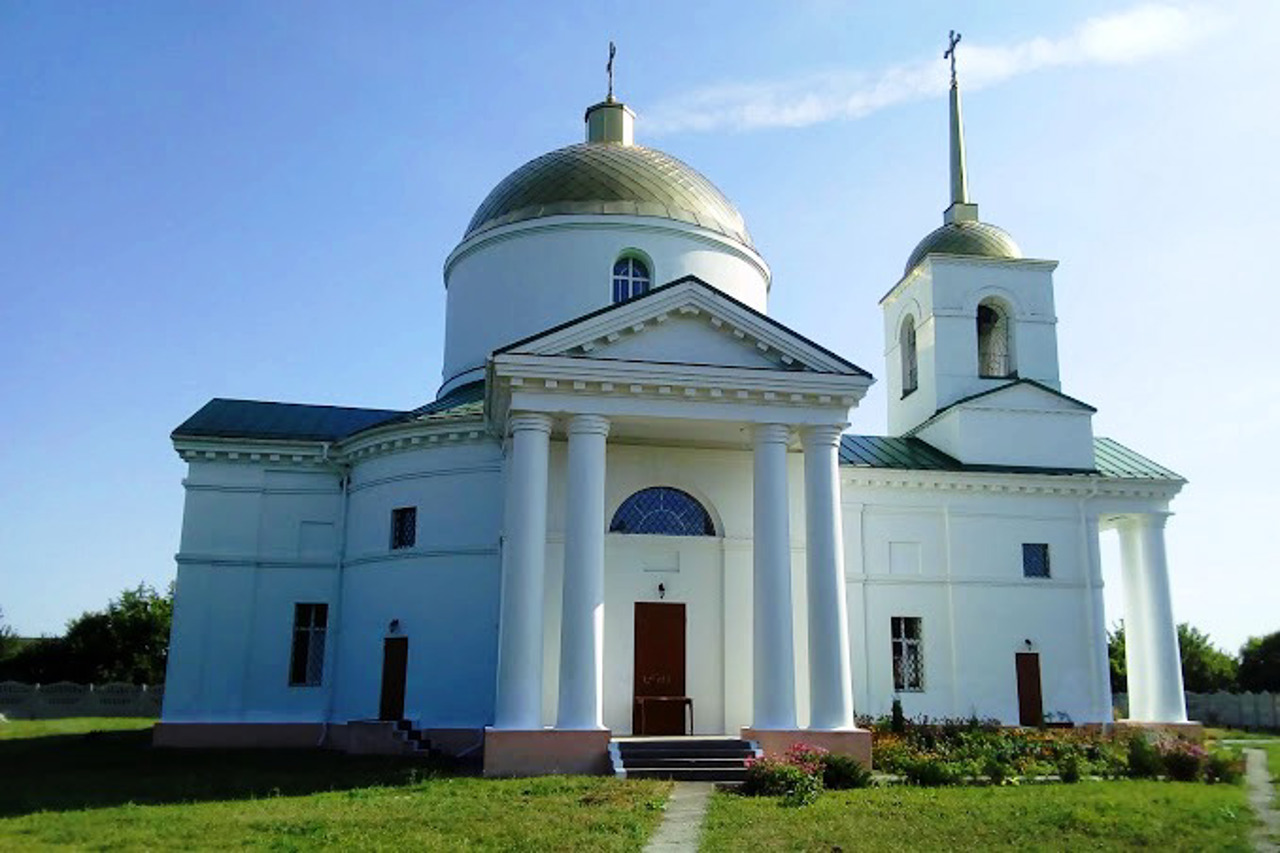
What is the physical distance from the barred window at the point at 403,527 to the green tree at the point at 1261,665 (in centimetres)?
4247

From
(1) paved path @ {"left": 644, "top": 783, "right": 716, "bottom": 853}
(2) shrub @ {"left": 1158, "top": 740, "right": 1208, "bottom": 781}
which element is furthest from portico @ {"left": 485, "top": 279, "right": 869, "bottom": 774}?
(2) shrub @ {"left": 1158, "top": 740, "right": 1208, "bottom": 781}

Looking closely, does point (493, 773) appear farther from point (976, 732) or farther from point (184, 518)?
point (184, 518)

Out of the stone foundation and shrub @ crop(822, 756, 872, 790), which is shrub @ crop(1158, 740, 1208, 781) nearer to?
shrub @ crop(822, 756, 872, 790)

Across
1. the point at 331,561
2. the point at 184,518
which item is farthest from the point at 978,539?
the point at 184,518

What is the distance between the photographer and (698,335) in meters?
18.6

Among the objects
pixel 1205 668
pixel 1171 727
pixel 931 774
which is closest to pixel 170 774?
pixel 931 774

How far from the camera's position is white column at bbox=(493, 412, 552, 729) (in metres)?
16.7

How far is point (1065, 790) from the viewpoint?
49.5ft

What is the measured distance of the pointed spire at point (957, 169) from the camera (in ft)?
94.4

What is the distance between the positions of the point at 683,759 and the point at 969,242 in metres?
16.8

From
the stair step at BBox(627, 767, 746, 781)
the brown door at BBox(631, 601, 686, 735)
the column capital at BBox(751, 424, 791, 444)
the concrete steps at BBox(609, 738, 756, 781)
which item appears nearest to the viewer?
the stair step at BBox(627, 767, 746, 781)

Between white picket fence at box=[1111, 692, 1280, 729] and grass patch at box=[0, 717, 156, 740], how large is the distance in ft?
109

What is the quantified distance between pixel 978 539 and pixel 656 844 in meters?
16.1

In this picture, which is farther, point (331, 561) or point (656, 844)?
point (331, 561)
